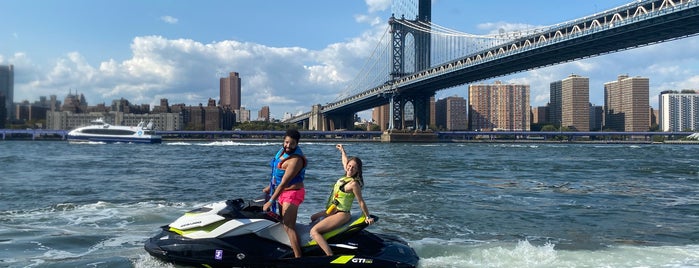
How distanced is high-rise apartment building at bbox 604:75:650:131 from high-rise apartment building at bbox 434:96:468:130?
4195 centimetres

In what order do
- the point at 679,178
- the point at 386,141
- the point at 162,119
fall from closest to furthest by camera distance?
the point at 679,178 < the point at 386,141 < the point at 162,119

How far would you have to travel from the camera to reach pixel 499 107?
563 ft

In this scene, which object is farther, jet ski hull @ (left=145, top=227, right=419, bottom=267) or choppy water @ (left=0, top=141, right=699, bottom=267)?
choppy water @ (left=0, top=141, right=699, bottom=267)

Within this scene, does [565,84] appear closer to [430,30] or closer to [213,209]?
[430,30]

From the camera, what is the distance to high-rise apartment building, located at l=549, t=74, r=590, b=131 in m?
155

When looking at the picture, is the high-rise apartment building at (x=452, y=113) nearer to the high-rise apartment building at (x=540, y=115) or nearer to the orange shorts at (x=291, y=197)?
the high-rise apartment building at (x=540, y=115)

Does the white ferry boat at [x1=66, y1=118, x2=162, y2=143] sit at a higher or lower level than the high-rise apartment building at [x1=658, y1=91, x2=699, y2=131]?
lower

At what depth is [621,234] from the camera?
866 centimetres

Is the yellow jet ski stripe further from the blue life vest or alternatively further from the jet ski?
the blue life vest

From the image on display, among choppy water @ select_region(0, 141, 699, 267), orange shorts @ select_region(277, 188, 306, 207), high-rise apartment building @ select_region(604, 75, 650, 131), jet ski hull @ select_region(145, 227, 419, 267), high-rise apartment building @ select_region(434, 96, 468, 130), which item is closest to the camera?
jet ski hull @ select_region(145, 227, 419, 267)

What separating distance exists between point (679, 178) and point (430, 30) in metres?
72.7

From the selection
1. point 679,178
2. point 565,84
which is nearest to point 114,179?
point 679,178

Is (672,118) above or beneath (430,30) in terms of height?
beneath

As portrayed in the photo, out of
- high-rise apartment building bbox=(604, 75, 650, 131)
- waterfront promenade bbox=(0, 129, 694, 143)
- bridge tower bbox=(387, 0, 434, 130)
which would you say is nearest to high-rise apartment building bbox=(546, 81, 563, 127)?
high-rise apartment building bbox=(604, 75, 650, 131)
